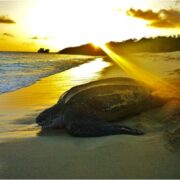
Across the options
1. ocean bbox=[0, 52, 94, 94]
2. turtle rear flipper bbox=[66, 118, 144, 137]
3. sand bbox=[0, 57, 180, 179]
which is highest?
turtle rear flipper bbox=[66, 118, 144, 137]

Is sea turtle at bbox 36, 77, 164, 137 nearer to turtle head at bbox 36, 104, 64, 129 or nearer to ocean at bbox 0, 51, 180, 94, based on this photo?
turtle head at bbox 36, 104, 64, 129

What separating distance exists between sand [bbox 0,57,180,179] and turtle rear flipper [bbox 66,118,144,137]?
0.10m

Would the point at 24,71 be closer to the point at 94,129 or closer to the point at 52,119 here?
the point at 52,119

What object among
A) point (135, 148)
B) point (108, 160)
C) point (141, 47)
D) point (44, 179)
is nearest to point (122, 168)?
point (108, 160)

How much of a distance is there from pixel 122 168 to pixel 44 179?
0.65m

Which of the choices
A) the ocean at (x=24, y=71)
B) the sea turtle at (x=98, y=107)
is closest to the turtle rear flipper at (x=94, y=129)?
the sea turtle at (x=98, y=107)

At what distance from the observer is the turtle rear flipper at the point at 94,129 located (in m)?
3.88

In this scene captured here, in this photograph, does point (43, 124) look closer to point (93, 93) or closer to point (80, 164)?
point (93, 93)

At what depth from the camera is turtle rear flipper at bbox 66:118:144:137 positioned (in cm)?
388

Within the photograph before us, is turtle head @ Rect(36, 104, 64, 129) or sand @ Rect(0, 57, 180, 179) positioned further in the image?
turtle head @ Rect(36, 104, 64, 129)

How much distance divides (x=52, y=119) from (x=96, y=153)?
1463 millimetres

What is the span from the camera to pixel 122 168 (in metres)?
2.95

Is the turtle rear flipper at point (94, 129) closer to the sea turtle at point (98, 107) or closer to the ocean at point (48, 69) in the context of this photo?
the sea turtle at point (98, 107)

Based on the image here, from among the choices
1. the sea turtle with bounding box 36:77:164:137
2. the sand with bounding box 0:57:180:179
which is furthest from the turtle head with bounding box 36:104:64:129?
the sand with bounding box 0:57:180:179
